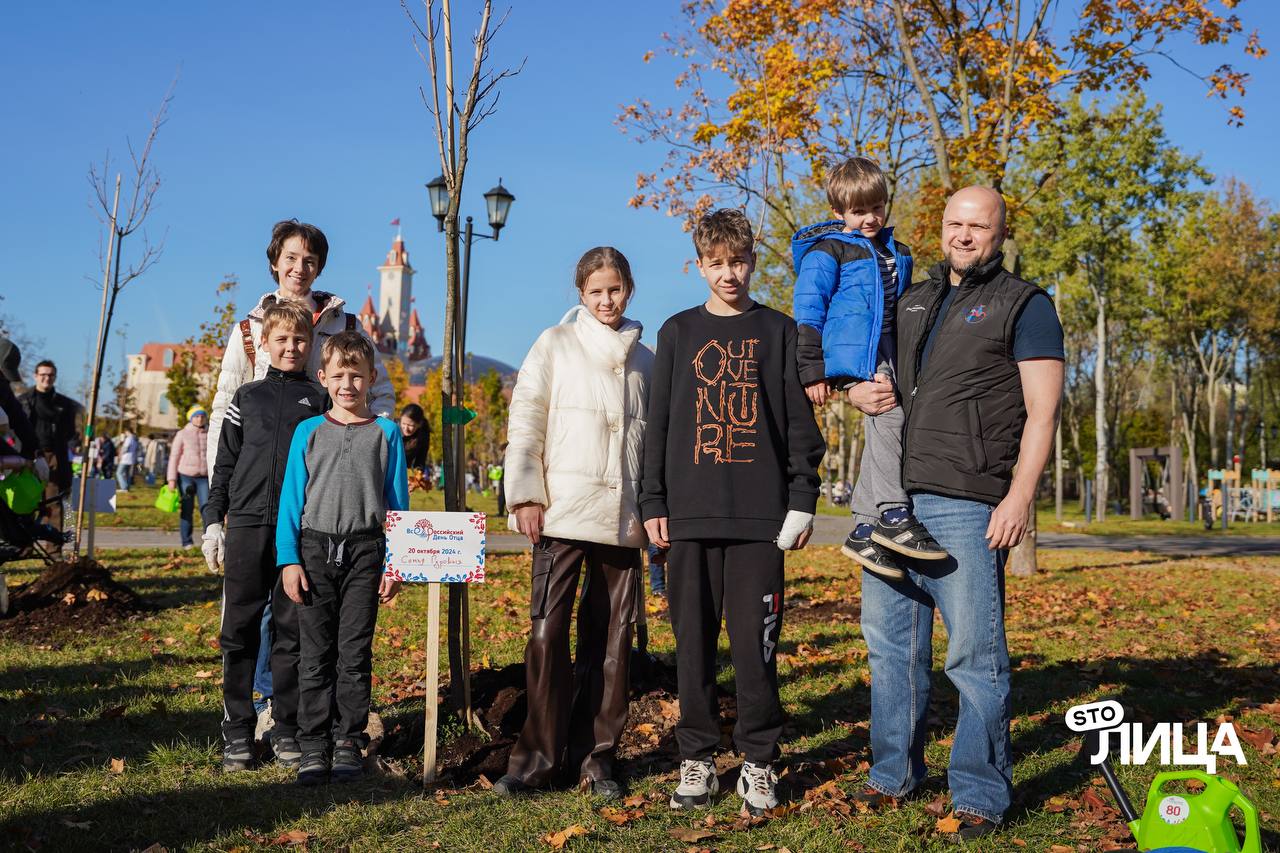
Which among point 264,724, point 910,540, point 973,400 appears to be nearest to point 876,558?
point 910,540

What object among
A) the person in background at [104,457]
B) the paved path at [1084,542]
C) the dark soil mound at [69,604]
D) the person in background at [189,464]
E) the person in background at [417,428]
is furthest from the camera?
the person in background at [104,457]

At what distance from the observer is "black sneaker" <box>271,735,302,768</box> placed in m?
4.44

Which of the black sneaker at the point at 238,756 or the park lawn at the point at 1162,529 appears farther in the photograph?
the park lawn at the point at 1162,529

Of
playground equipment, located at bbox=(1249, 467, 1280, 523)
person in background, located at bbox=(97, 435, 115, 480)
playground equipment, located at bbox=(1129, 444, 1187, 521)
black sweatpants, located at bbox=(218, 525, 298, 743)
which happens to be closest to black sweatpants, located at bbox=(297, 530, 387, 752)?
black sweatpants, located at bbox=(218, 525, 298, 743)

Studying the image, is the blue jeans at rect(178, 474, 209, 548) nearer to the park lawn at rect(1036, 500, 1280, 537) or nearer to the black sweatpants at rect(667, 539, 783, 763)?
the black sweatpants at rect(667, 539, 783, 763)

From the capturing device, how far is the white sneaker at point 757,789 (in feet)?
12.6

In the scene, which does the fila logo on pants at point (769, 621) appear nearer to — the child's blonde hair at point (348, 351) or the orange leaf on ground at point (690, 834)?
the orange leaf on ground at point (690, 834)

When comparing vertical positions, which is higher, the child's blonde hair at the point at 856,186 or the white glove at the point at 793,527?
the child's blonde hair at the point at 856,186

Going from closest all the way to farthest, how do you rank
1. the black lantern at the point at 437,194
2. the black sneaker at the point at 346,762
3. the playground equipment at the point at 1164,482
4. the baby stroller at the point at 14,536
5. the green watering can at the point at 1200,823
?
the green watering can at the point at 1200,823 → the black sneaker at the point at 346,762 → the baby stroller at the point at 14,536 → the black lantern at the point at 437,194 → the playground equipment at the point at 1164,482

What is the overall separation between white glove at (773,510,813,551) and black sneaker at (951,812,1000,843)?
1156mm

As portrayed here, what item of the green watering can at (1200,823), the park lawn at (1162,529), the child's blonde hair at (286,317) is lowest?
the park lawn at (1162,529)

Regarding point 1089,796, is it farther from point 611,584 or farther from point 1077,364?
point 1077,364

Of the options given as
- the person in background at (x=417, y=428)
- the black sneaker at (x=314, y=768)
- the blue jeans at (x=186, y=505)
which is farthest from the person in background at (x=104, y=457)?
the black sneaker at (x=314, y=768)

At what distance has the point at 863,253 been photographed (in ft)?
12.4
